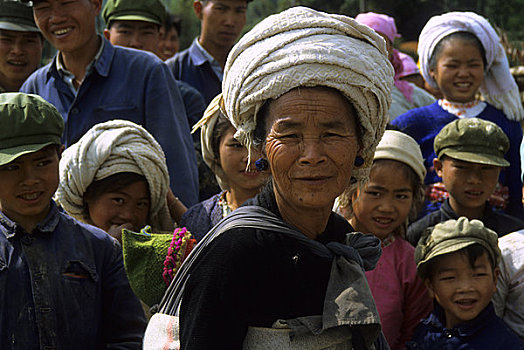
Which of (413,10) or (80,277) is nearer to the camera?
(80,277)

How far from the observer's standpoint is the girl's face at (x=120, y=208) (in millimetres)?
3988

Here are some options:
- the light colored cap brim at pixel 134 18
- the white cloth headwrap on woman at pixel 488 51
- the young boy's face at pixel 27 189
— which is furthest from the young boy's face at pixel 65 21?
the white cloth headwrap on woman at pixel 488 51

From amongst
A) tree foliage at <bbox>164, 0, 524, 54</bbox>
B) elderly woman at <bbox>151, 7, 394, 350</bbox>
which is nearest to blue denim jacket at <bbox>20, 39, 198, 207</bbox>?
elderly woman at <bbox>151, 7, 394, 350</bbox>

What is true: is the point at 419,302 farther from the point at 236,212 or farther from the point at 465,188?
the point at 236,212

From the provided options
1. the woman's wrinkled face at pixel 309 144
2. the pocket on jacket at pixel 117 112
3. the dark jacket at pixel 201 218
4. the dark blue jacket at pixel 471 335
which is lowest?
the dark blue jacket at pixel 471 335

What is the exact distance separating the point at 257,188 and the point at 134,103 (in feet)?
3.78

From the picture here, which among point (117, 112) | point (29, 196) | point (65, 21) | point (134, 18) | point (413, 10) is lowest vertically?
point (29, 196)

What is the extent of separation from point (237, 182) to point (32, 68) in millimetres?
2504

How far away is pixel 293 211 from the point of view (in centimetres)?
241

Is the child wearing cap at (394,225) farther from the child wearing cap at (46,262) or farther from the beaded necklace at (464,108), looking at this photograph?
the child wearing cap at (46,262)

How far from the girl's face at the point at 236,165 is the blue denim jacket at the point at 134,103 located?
54 cm

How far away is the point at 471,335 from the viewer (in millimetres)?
3752

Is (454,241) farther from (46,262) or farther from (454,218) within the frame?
(46,262)

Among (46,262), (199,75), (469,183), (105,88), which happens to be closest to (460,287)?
(469,183)
